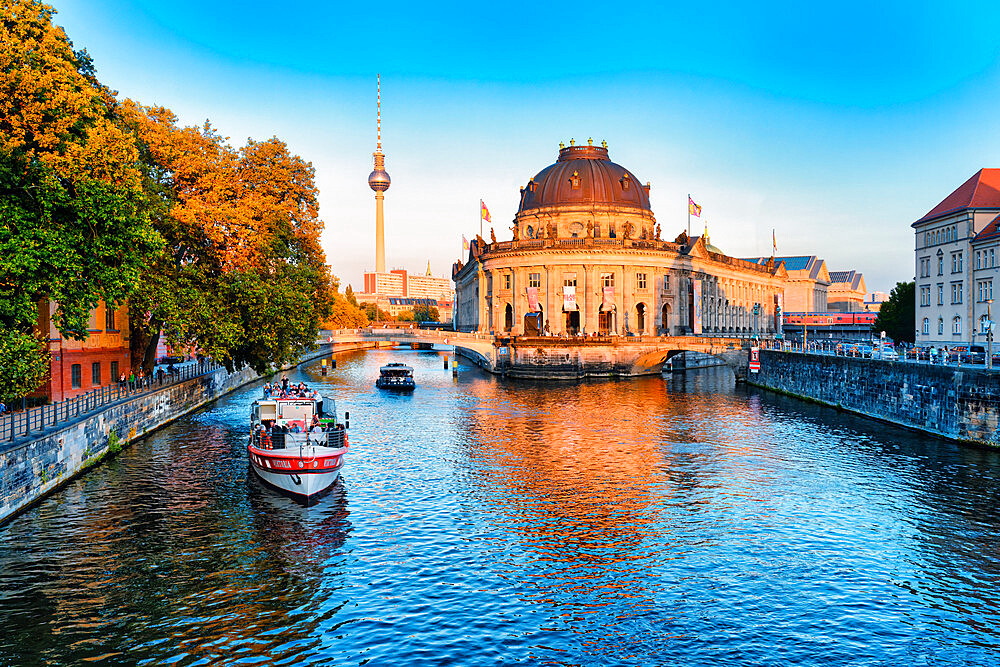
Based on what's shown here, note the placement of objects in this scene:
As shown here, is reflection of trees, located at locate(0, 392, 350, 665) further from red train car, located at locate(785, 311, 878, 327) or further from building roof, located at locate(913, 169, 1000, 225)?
red train car, located at locate(785, 311, 878, 327)

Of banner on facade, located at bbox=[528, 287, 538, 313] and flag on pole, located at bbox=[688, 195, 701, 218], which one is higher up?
flag on pole, located at bbox=[688, 195, 701, 218]

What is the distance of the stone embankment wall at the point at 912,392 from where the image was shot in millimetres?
43425

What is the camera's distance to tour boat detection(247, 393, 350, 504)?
33.6 m

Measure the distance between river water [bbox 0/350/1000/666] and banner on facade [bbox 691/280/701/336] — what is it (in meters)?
82.4

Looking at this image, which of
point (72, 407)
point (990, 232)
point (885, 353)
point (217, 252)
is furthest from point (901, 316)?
point (72, 407)

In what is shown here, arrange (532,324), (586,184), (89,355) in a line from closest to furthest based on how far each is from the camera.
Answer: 1. (89,355)
2. (532,324)
3. (586,184)

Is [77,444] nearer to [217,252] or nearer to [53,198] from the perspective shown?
[53,198]

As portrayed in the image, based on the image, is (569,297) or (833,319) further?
(833,319)

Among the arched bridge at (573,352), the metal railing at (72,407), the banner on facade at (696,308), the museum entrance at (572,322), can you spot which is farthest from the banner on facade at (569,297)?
the metal railing at (72,407)

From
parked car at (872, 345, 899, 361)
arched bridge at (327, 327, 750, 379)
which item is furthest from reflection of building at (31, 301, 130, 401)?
parked car at (872, 345, 899, 361)

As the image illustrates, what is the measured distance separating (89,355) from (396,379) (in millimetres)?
36599

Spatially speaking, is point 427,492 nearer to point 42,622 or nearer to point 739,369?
point 42,622

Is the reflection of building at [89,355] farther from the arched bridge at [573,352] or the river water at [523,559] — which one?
the arched bridge at [573,352]

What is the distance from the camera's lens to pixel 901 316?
107 meters
